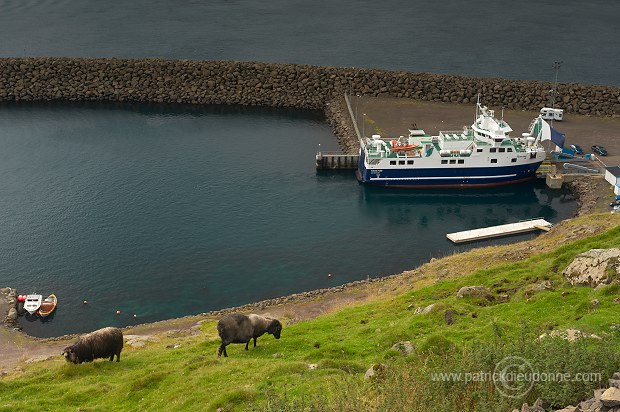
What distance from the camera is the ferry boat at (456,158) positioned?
93375 mm

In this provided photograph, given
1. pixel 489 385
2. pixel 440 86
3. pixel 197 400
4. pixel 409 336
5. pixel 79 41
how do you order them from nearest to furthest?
1. pixel 489 385
2. pixel 197 400
3. pixel 409 336
4. pixel 440 86
5. pixel 79 41

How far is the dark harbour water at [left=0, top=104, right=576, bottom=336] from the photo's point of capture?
7162 cm

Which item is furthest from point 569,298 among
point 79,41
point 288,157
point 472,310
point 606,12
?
point 606,12

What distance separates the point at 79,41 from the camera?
15062 cm

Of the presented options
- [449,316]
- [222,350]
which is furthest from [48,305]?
[449,316]

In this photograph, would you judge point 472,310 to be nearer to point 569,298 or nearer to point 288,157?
point 569,298

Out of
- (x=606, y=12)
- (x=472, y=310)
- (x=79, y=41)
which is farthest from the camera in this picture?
(x=606, y=12)

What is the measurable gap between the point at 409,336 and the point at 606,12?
545 ft

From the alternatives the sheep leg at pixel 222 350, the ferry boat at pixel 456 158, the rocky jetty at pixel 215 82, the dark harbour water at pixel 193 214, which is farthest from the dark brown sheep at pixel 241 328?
the rocky jetty at pixel 215 82

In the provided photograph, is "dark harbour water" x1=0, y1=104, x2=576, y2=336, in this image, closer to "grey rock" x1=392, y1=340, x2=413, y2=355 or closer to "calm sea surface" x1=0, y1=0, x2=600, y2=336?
"calm sea surface" x1=0, y1=0, x2=600, y2=336

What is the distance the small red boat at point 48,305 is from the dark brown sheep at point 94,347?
2768cm

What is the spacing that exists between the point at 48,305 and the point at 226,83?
64585 mm

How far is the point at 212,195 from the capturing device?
299 feet

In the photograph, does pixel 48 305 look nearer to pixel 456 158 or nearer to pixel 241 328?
pixel 241 328
